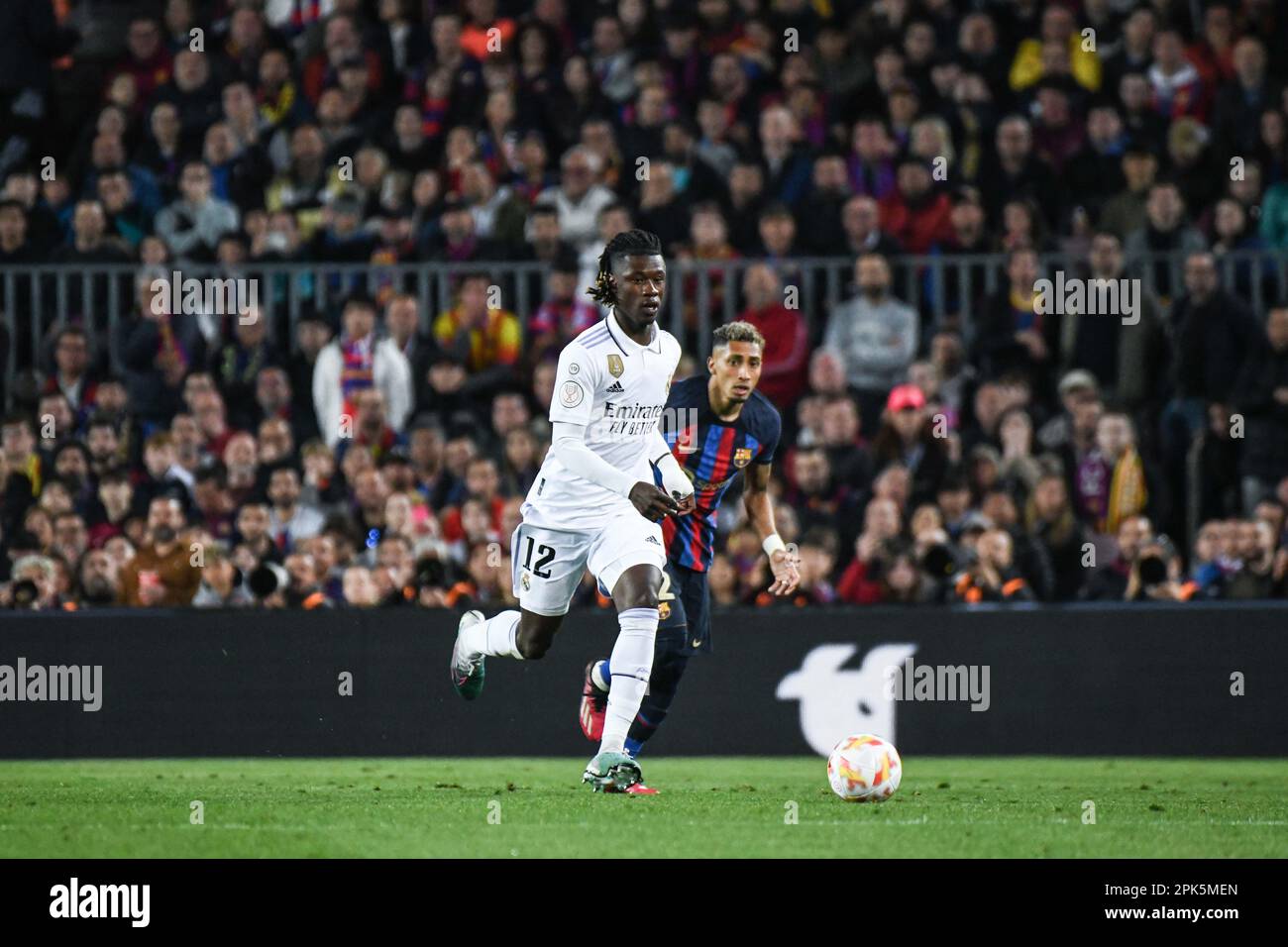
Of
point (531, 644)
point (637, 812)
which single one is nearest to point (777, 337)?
point (531, 644)

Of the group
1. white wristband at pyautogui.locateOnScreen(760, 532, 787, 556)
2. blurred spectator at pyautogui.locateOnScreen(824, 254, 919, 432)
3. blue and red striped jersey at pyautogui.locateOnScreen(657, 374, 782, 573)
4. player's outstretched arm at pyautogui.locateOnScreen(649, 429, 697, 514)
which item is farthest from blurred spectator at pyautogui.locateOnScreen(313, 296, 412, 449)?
white wristband at pyautogui.locateOnScreen(760, 532, 787, 556)

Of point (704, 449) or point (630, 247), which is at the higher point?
point (630, 247)

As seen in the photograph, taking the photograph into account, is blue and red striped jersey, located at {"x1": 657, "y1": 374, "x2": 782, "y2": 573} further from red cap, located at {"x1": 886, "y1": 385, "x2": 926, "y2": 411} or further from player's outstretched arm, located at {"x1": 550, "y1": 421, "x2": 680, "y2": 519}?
red cap, located at {"x1": 886, "y1": 385, "x2": 926, "y2": 411}

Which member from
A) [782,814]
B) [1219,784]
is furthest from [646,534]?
[1219,784]

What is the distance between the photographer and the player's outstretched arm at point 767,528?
396 inches

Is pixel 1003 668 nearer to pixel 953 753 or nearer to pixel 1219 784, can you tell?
pixel 953 753

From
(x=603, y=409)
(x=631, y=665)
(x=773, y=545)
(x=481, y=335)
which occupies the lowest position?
(x=631, y=665)

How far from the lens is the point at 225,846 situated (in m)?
8.59

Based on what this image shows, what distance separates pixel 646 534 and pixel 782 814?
1419 millimetres

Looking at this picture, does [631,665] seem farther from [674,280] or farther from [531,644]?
[674,280]

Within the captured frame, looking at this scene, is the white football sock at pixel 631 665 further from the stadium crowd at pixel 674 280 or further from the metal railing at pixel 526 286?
the metal railing at pixel 526 286

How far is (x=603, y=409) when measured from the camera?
1002 centimetres

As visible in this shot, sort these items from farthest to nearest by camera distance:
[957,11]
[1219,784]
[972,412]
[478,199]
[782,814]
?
[957,11] → [478,199] → [972,412] → [1219,784] → [782,814]

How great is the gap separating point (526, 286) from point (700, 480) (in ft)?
17.6
